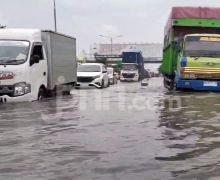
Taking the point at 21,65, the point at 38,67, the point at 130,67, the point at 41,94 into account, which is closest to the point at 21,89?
the point at 21,65

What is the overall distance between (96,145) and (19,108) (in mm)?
5597

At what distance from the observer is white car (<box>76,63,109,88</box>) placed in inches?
1078

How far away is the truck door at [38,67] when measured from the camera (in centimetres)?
1450

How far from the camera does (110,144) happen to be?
24.1 ft

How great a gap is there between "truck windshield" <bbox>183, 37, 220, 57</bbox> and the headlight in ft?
22.1

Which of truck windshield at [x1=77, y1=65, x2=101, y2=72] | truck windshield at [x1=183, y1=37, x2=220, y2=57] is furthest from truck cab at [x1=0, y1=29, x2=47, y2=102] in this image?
truck windshield at [x1=77, y1=65, x2=101, y2=72]

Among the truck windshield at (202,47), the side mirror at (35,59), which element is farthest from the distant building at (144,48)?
the side mirror at (35,59)

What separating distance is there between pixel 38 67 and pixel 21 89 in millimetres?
1434

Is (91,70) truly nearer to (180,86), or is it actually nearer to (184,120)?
(180,86)

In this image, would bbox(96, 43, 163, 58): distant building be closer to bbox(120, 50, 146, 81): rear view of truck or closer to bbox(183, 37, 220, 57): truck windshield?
bbox(120, 50, 146, 81): rear view of truck

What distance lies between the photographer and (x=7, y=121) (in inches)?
398

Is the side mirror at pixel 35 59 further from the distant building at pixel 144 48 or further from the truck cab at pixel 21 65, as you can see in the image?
the distant building at pixel 144 48

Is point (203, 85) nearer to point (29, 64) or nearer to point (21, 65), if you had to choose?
point (29, 64)

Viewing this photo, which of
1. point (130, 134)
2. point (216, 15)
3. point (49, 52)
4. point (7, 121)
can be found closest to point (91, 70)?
point (216, 15)
